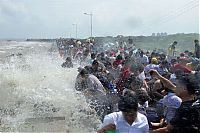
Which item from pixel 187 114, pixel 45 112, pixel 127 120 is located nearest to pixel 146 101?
pixel 187 114

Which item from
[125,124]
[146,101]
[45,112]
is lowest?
[45,112]

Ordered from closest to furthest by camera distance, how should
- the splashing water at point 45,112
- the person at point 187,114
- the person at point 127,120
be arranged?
1. the person at point 127,120
2. the person at point 187,114
3. the splashing water at point 45,112

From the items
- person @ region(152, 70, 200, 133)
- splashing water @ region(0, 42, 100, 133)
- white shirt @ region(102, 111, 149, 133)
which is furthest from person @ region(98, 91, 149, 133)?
splashing water @ region(0, 42, 100, 133)

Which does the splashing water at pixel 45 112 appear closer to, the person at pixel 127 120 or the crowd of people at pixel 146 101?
the crowd of people at pixel 146 101

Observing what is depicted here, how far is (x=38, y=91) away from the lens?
1588 centimetres

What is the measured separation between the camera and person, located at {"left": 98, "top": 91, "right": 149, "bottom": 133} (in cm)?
470

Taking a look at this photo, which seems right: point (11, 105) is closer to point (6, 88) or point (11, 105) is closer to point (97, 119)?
point (97, 119)

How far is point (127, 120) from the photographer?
186 inches

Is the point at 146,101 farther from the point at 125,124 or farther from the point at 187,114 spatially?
the point at 125,124

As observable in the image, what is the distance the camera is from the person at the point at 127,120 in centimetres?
470

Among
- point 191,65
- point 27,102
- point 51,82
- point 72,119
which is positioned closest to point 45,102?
point 27,102

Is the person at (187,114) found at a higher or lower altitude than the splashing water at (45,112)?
higher

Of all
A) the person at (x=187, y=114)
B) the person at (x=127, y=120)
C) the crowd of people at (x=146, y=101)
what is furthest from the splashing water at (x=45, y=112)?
the person at (x=127, y=120)

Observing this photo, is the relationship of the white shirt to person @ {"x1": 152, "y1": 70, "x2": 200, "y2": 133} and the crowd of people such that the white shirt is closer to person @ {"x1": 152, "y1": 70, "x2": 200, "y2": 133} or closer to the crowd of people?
the crowd of people
